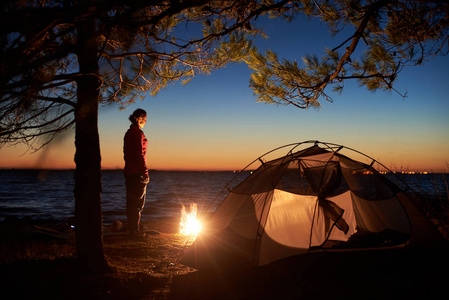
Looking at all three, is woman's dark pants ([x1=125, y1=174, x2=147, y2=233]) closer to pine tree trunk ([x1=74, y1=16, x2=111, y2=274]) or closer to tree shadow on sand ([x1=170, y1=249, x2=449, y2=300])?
pine tree trunk ([x1=74, y1=16, x2=111, y2=274])

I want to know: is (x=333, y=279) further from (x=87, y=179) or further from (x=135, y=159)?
(x=135, y=159)

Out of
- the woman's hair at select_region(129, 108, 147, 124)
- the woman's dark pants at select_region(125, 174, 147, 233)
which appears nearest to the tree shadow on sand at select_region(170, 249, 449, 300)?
the woman's dark pants at select_region(125, 174, 147, 233)

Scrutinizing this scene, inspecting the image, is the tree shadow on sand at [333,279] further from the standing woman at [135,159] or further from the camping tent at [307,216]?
the standing woman at [135,159]

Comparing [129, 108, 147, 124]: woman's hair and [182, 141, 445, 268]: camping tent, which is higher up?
[129, 108, 147, 124]: woman's hair

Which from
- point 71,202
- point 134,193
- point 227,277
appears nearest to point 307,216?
point 227,277

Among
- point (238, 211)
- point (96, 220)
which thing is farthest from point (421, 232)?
point (96, 220)

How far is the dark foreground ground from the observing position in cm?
329

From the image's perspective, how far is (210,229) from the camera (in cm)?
504

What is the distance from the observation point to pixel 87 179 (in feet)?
12.1

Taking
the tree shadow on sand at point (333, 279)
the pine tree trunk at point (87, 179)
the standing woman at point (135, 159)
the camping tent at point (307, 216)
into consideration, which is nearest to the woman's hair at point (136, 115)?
the standing woman at point (135, 159)

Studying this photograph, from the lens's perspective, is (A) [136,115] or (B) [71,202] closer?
(A) [136,115]

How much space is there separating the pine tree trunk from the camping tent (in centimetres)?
130

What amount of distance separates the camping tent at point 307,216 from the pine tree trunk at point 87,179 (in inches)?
51.0

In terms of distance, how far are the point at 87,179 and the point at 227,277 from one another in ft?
6.70
